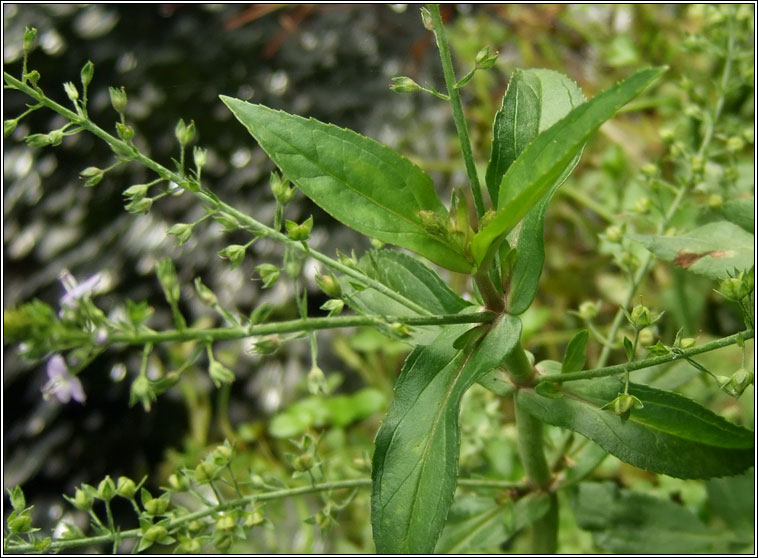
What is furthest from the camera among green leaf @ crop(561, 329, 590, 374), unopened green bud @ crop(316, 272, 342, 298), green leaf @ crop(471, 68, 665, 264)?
green leaf @ crop(561, 329, 590, 374)

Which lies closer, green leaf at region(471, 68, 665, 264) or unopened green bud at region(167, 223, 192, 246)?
green leaf at region(471, 68, 665, 264)

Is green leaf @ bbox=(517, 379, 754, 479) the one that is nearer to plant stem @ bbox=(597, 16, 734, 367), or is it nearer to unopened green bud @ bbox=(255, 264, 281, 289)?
plant stem @ bbox=(597, 16, 734, 367)

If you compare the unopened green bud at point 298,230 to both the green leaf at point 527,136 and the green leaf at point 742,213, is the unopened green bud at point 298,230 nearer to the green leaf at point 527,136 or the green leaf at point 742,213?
the green leaf at point 527,136

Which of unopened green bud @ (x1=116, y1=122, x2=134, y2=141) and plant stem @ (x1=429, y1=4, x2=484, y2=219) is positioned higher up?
plant stem @ (x1=429, y1=4, x2=484, y2=219)

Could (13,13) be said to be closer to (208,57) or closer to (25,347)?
(208,57)

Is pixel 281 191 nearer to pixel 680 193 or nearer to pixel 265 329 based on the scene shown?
pixel 265 329

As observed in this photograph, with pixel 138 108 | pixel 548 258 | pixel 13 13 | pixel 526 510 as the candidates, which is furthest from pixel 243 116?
pixel 13 13

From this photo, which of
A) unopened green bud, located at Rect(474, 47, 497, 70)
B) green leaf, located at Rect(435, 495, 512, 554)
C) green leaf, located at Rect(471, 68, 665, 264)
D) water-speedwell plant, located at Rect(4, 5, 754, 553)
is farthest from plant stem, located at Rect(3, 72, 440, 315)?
green leaf, located at Rect(435, 495, 512, 554)

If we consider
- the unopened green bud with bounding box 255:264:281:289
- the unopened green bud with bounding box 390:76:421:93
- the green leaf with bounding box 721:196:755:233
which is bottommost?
the unopened green bud with bounding box 255:264:281:289
